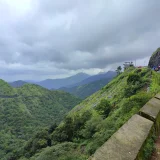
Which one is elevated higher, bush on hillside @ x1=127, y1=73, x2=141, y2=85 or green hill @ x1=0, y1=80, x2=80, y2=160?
bush on hillside @ x1=127, y1=73, x2=141, y2=85

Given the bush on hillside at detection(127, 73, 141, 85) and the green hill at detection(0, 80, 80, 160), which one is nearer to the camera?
the bush on hillside at detection(127, 73, 141, 85)

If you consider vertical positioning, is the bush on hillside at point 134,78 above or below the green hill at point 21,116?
above

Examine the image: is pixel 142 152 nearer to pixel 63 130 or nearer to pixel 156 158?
pixel 156 158

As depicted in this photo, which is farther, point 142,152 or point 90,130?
point 90,130

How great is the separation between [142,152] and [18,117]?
159 m

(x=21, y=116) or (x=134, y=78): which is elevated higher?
(x=134, y=78)

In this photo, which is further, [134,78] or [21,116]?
[21,116]

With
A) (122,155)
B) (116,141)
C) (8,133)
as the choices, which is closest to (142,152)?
(116,141)

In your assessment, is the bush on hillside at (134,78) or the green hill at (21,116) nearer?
the bush on hillside at (134,78)

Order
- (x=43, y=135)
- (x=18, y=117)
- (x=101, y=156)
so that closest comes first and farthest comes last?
1. (x=101, y=156)
2. (x=43, y=135)
3. (x=18, y=117)

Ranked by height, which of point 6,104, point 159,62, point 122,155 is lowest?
point 6,104

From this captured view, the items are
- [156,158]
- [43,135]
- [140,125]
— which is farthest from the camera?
[43,135]

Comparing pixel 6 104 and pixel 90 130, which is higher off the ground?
pixel 90 130

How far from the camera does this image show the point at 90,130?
20875mm
